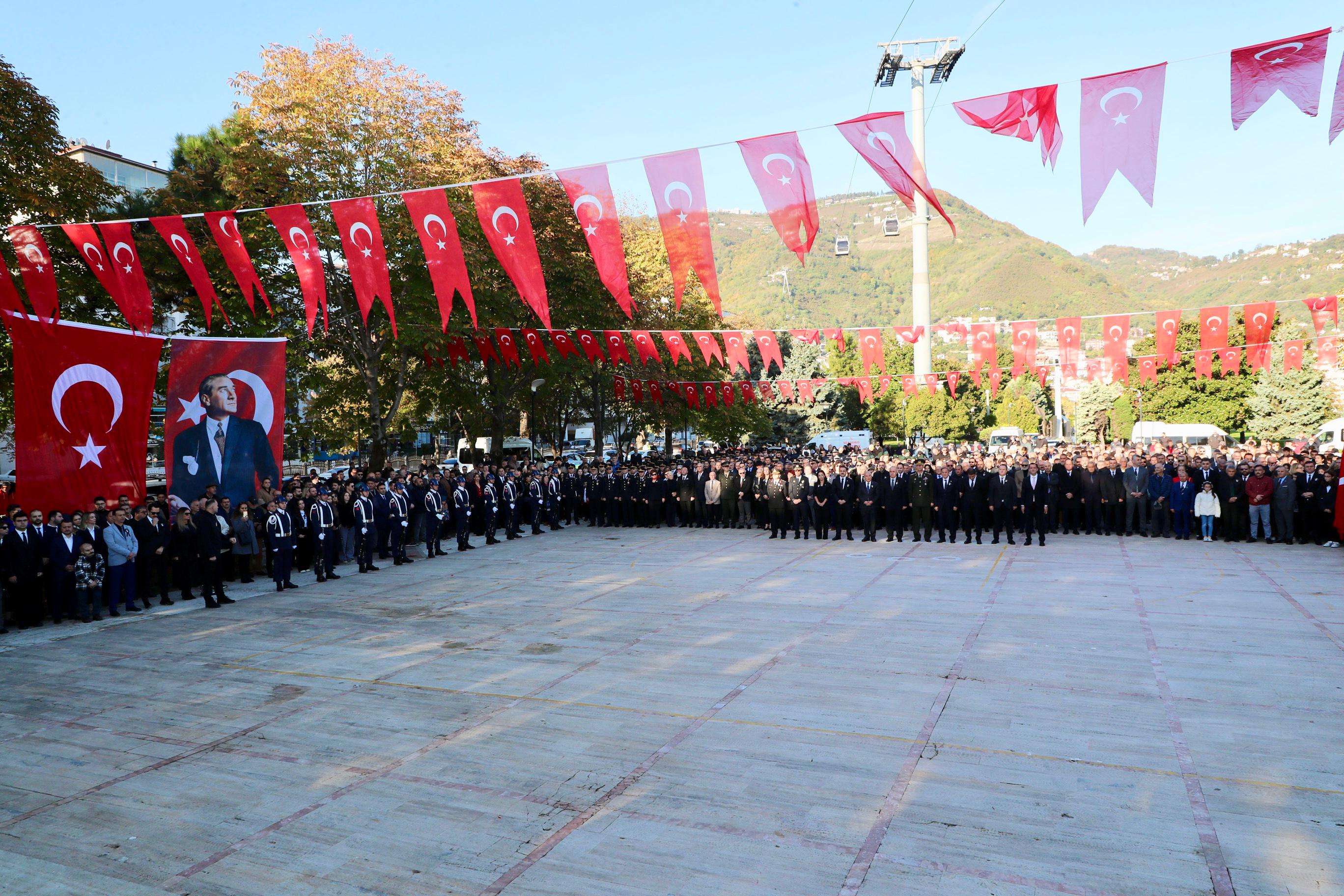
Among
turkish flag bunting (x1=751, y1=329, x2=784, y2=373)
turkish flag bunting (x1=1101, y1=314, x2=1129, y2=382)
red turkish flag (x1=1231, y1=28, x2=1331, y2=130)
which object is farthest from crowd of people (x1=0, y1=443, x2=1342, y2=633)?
red turkish flag (x1=1231, y1=28, x2=1331, y2=130)

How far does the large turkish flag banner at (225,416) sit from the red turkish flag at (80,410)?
66cm

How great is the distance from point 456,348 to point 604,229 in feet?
40.3

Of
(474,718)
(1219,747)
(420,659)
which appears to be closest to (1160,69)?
(1219,747)

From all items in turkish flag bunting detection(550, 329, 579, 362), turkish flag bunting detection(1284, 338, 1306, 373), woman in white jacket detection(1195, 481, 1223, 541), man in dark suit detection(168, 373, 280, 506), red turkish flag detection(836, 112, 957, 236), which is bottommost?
woman in white jacket detection(1195, 481, 1223, 541)

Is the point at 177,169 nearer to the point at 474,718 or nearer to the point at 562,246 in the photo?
the point at 562,246

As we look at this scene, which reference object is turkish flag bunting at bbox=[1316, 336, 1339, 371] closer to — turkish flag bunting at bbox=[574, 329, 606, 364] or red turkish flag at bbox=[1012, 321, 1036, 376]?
red turkish flag at bbox=[1012, 321, 1036, 376]

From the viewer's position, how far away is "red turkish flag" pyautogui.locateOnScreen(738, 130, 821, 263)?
1012 centimetres

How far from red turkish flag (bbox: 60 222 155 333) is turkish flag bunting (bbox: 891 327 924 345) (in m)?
20.3

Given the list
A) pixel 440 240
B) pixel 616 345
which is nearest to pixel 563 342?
pixel 616 345

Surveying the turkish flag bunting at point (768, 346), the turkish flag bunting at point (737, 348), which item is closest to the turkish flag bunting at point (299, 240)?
the turkish flag bunting at point (737, 348)

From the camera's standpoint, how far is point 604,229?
1128 centimetres

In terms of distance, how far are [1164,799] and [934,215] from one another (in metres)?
37.6

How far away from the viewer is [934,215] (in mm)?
39250

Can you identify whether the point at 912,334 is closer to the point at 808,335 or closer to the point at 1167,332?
the point at 808,335
